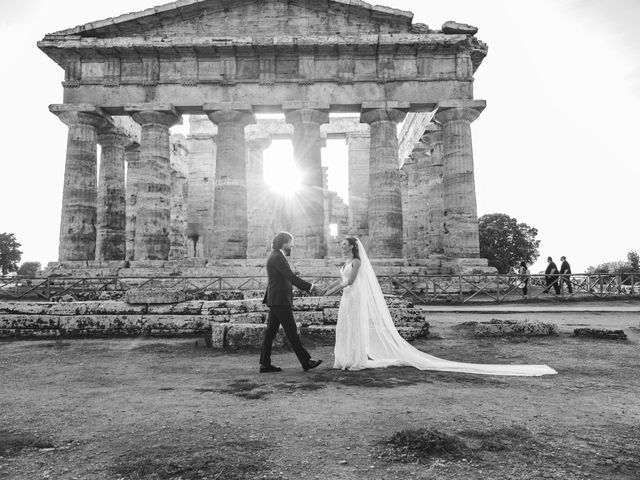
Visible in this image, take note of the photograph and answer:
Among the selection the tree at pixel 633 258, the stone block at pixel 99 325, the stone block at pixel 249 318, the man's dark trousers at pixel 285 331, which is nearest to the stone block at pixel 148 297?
the stone block at pixel 99 325

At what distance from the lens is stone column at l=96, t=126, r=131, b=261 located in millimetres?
20969

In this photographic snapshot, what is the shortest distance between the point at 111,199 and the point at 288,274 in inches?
732

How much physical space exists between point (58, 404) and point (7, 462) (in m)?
1.36

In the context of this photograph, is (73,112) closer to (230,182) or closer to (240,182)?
(230,182)

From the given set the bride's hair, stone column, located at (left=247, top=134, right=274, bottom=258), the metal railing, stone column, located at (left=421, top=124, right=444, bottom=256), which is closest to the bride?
the bride's hair

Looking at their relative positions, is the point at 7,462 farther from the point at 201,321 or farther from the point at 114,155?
the point at 114,155

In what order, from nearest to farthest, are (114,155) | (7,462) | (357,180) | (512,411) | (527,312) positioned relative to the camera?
(7,462), (512,411), (527,312), (114,155), (357,180)

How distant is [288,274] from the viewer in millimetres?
5750

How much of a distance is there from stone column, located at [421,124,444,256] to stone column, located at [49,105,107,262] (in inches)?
651

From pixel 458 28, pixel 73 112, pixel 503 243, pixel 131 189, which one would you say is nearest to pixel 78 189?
pixel 73 112

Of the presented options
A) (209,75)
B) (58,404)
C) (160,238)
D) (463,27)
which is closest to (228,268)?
(160,238)

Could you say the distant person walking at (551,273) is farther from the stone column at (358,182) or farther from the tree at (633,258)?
the tree at (633,258)

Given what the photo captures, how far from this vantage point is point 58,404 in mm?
3924

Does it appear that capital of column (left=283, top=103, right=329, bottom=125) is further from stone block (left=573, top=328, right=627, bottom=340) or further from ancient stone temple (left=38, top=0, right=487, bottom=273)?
stone block (left=573, top=328, right=627, bottom=340)
